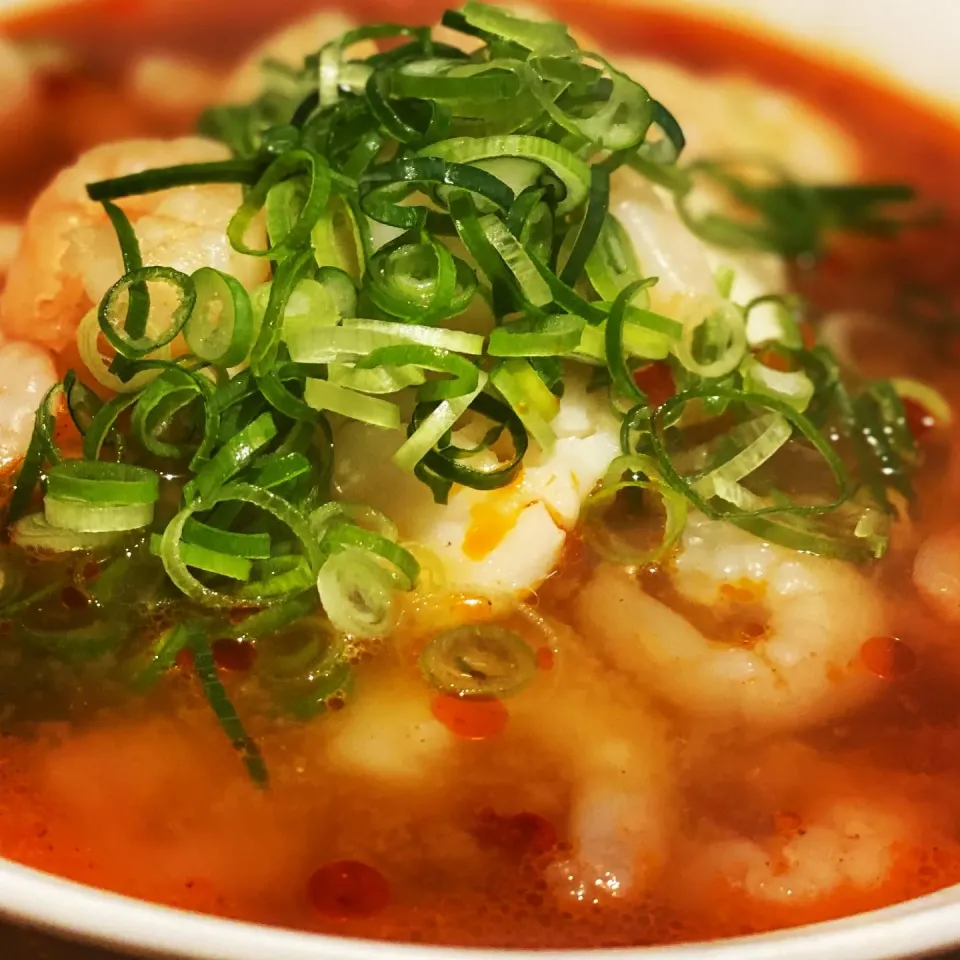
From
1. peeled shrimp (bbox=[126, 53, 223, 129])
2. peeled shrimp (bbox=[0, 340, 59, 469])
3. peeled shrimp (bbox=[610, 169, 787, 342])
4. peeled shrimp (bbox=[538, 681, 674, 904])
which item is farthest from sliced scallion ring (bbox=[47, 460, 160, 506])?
peeled shrimp (bbox=[126, 53, 223, 129])

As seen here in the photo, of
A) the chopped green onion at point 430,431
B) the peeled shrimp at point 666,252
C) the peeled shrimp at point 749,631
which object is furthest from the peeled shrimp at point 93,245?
Result: the peeled shrimp at point 749,631

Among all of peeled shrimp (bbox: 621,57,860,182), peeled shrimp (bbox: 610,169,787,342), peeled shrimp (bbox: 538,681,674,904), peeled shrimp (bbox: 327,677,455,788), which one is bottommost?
peeled shrimp (bbox: 327,677,455,788)

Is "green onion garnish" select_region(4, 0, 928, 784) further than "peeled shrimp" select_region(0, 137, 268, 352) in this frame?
No

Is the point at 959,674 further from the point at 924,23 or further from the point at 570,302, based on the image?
the point at 924,23

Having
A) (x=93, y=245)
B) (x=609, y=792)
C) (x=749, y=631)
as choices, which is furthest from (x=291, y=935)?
(x=93, y=245)

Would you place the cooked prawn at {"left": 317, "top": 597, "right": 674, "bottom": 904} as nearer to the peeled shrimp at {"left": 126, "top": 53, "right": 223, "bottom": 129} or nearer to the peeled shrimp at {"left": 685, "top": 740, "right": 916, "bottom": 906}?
the peeled shrimp at {"left": 685, "top": 740, "right": 916, "bottom": 906}
